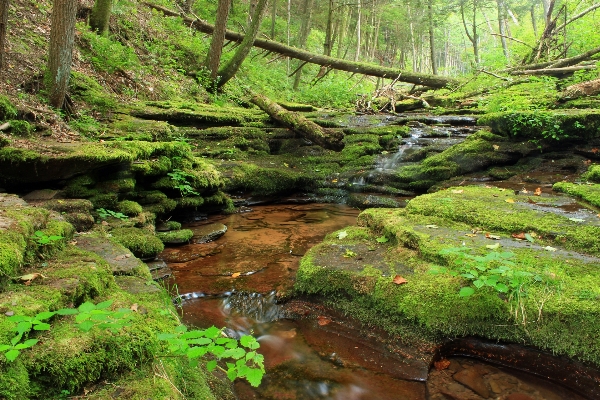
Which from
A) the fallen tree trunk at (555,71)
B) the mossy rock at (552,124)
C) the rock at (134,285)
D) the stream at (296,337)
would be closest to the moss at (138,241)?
the stream at (296,337)

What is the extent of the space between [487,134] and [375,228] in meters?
5.40

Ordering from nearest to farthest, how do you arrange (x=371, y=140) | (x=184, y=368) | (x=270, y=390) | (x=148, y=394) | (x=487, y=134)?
(x=148, y=394)
(x=184, y=368)
(x=270, y=390)
(x=487, y=134)
(x=371, y=140)

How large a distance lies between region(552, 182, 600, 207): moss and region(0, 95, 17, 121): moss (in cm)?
822

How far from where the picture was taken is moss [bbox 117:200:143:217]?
222 inches

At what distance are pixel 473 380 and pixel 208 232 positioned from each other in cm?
448

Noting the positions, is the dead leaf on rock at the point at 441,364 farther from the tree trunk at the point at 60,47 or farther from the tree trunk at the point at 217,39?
the tree trunk at the point at 217,39

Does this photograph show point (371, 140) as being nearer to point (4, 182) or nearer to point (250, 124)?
point (250, 124)

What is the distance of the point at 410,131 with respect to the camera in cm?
1138

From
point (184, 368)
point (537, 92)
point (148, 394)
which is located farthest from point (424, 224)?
point (537, 92)

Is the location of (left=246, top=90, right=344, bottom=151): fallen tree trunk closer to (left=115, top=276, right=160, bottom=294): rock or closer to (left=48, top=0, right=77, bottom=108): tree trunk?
(left=48, top=0, right=77, bottom=108): tree trunk

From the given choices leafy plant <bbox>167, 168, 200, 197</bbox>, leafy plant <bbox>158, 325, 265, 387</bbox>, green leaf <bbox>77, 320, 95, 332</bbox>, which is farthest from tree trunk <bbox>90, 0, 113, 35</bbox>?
leafy plant <bbox>158, 325, 265, 387</bbox>

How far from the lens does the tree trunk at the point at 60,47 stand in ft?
22.2

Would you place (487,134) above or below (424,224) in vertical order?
above

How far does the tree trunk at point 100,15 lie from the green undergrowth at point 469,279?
416 inches
